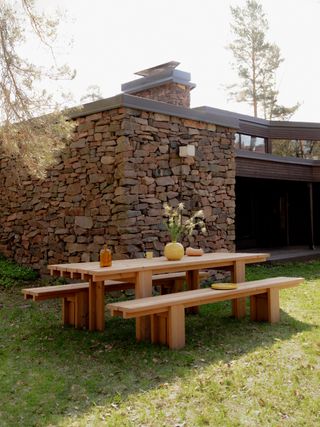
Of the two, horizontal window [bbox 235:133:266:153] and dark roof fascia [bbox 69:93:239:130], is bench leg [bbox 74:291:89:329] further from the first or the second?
horizontal window [bbox 235:133:266:153]

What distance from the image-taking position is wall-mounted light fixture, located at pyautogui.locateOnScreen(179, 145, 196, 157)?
294 inches

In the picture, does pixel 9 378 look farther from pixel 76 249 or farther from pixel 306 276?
pixel 306 276

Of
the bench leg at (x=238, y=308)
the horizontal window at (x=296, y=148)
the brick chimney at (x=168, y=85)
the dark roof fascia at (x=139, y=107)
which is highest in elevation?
the brick chimney at (x=168, y=85)

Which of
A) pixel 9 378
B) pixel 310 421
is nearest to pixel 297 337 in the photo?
pixel 310 421

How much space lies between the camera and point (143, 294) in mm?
4676

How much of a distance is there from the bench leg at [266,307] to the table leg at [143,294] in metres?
1.57

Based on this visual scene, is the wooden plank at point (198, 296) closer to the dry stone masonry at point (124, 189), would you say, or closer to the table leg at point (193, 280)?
the table leg at point (193, 280)

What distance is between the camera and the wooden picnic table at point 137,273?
453 centimetres

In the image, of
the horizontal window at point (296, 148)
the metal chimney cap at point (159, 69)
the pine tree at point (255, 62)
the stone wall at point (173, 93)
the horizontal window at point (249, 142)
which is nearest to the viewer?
the stone wall at point (173, 93)

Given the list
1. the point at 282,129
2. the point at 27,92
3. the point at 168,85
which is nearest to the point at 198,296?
the point at 27,92

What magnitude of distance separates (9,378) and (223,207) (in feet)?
17.8

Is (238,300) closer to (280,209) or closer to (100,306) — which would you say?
(100,306)

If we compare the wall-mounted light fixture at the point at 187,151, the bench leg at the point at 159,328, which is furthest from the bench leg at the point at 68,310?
the wall-mounted light fixture at the point at 187,151

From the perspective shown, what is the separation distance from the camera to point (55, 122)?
6504 millimetres
